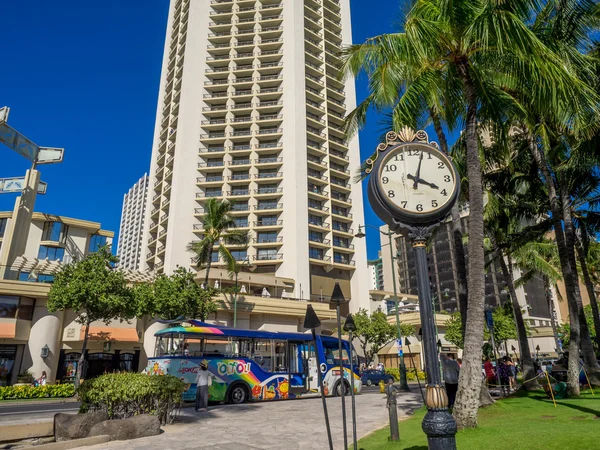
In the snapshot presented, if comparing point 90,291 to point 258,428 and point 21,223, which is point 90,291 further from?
point 21,223

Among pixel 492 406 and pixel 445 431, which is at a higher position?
pixel 445 431

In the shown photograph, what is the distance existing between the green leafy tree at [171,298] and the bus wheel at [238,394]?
37.4 feet

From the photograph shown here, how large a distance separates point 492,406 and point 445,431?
983 cm

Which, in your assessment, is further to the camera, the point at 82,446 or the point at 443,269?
the point at 443,269

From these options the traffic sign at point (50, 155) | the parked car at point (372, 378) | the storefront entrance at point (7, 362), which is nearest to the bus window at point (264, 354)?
the parked car at point (372, 378)

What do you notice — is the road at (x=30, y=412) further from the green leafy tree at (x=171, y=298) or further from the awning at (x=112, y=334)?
the awning at (x=112, y=334)

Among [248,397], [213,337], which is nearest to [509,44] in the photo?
[213,337]

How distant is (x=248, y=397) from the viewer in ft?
60.0

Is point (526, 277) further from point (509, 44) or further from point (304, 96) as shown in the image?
point (304, 96)

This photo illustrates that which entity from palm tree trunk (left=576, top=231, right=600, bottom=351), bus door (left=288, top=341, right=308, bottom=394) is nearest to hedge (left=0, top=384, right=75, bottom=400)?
bus door (left=288, top=341, right=308, bottom=394)

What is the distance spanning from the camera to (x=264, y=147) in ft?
184

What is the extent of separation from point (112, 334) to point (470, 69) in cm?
3130

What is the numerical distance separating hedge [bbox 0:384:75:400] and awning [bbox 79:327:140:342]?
6.30 meters

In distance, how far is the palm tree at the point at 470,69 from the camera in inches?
349
